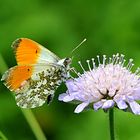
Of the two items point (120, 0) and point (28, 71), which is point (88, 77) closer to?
point (28, 71)

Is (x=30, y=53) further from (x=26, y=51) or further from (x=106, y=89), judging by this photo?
(x=106, y=89)

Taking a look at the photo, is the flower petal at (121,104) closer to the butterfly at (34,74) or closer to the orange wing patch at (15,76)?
the butterfly at (34,74)

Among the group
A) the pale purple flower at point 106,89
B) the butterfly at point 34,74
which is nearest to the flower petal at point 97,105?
the pale purple flower at point 106,89

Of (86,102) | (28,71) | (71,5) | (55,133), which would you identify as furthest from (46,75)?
(71,5)

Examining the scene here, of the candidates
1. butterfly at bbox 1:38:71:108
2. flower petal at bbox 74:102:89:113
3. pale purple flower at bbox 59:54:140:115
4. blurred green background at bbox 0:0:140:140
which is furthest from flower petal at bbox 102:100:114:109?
blurred green background at bbox 0:0:140:140

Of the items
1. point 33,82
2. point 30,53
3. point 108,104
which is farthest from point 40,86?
point 108,104

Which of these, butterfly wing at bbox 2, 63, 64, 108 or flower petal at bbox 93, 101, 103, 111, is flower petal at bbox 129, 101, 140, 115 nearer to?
flower petal at bbox 93, 101, 103, 111

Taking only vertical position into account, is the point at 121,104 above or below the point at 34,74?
below
